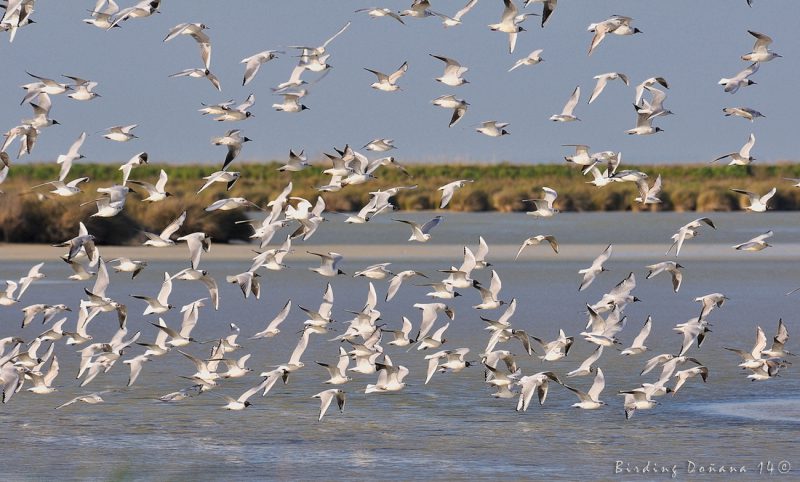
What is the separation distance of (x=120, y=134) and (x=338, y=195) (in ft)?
133

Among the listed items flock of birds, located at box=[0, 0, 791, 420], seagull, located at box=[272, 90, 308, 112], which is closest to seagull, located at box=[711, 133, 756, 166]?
flock of birds, located at box=[0, 0, 791, 420]

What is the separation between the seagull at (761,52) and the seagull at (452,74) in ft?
7.75

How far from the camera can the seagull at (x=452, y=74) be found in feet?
44.4

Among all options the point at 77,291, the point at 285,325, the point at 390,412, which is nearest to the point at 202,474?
the point at 390,412

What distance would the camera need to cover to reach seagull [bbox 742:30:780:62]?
1359cm

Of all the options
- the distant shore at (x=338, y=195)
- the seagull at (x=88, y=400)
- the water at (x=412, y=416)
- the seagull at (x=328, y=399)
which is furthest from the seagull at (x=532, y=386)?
the seagull at (x=88, y=400)

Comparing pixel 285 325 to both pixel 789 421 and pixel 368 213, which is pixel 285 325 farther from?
pixel 789 421

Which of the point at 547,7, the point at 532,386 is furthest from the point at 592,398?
the point at 547,7

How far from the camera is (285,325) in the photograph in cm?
1662

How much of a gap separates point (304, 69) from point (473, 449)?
4.98 meters

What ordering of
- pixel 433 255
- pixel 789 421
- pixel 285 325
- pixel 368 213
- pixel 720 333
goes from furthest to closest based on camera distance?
pixel 433 255 < pixel 285 325 < pixel 720 333 < pixel 368 213 < pixel 789 421

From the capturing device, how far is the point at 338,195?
5397 centimetres

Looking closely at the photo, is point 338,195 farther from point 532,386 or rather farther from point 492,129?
point 532,386

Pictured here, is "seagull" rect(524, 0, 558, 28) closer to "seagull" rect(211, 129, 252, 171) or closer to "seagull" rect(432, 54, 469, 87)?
"seagull" rect(432, 54, 469, 87)
